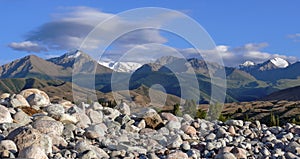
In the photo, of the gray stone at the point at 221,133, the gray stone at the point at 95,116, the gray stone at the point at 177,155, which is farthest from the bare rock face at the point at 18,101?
the gray stone at the point at 221,133

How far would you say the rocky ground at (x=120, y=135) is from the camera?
16.4 meters

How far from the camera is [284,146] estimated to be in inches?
854

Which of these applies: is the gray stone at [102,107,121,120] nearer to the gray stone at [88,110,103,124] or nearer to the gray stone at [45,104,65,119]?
the gray stone at [88,110,103,124]


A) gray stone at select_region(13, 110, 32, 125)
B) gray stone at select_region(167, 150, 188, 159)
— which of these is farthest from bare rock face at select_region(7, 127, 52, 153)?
gray stone at select_region(167, 150, 188, 159)

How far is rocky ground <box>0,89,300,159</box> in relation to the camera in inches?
647

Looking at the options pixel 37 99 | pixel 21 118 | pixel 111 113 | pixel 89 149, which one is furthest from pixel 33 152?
pixel 111 113

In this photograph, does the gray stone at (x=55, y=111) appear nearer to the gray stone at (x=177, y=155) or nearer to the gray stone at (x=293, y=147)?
the gray stone at (x=177, y=155)

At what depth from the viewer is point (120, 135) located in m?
20.2

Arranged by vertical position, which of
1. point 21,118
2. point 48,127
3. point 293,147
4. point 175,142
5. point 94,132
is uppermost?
point 21,118

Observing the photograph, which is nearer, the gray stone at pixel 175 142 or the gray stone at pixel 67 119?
the gray stone at pixel 175 142

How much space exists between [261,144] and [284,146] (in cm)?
97

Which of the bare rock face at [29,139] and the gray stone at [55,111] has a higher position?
the gray stone at [55,111]

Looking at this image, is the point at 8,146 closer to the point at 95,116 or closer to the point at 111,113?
the point at 95,116

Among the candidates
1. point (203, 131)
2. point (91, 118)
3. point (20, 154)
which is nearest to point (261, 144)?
→ point (203, 131)
